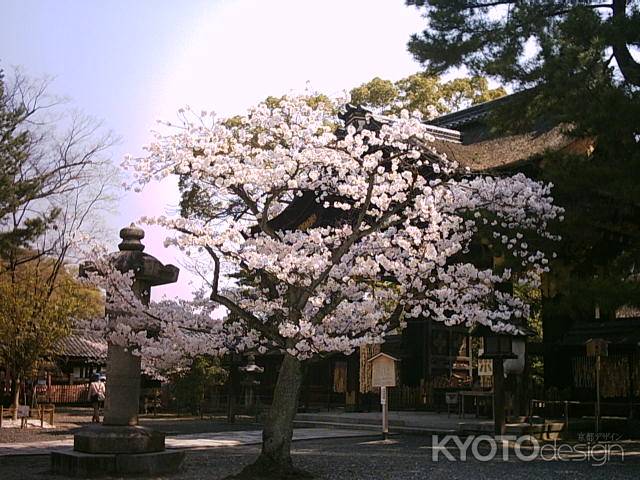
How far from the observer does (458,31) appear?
12250 millimetres

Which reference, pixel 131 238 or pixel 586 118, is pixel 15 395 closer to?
pixel 131 238

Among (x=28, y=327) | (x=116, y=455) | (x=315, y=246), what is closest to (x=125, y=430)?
(x=116, y=455)

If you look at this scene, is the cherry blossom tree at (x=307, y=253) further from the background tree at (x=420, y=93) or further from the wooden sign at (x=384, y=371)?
the background tree at (x=420, y=93)

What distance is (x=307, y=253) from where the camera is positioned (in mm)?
9102

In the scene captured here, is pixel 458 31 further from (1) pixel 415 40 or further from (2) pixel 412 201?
(2) pixel 412 201

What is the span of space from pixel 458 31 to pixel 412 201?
12.3 feet

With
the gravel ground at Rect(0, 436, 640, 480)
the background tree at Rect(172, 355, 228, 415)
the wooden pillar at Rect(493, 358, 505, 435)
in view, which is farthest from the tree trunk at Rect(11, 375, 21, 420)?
the wooden pillar at Rect(493, 358, 505, 435)

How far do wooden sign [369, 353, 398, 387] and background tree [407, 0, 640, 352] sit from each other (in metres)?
3.99

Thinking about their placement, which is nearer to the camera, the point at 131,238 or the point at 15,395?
the point at 131,238

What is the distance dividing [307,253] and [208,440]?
20.0ft

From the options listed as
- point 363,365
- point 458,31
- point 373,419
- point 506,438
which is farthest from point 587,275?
point 363,365

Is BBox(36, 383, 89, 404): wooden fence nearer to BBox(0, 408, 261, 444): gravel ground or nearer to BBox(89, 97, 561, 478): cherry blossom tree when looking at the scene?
BBox(0, 408, 261, 444): gravel ground

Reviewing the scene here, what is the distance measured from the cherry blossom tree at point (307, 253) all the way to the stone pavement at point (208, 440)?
10.7 ft

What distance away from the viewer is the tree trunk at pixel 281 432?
28.7ft
